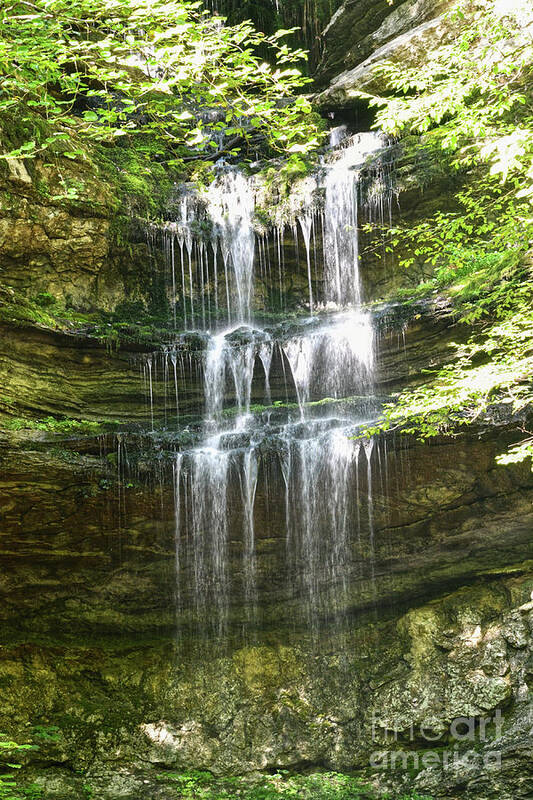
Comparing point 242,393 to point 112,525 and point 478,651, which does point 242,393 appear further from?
point 478,651

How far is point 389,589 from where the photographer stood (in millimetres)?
10805

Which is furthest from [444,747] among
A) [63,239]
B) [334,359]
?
[63,239]

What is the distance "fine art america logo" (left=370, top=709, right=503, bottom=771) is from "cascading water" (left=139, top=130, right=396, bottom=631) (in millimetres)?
2066

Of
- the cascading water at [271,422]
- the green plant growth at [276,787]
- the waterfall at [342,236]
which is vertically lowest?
the green plant growth at [276,787]

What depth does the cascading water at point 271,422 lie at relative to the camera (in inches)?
400

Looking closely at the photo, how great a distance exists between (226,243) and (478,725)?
9813mm

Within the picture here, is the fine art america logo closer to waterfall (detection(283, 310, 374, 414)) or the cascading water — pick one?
the cascading water

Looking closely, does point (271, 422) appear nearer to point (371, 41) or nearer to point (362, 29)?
point (371, 41)

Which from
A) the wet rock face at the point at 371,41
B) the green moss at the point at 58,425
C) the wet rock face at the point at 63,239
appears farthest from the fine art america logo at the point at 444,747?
the wet rock face at the point at 371,41

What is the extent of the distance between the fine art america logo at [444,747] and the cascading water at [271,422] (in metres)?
2.07

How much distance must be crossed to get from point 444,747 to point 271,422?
18.0 feet

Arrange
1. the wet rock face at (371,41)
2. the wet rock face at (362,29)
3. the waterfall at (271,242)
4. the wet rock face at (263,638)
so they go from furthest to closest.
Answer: the wet rock face at (362,29)
the wet rock face at (371,41)
the waterfall at (271,242)
the wet rock face at (263,638)

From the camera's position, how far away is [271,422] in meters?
11.2

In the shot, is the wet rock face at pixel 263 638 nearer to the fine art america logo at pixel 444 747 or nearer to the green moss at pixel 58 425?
the fine art america logo at pixel 444 747
